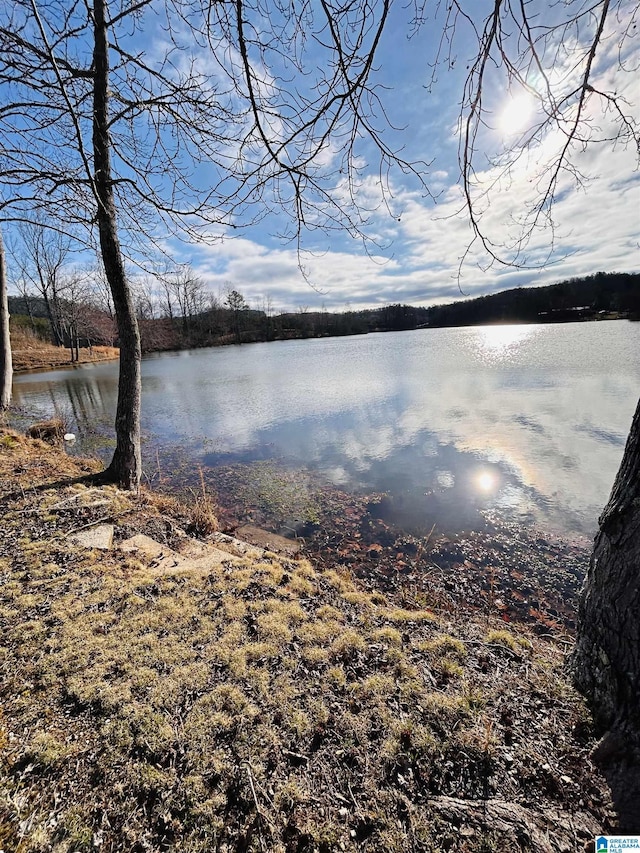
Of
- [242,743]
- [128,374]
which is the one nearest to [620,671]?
[242,743]

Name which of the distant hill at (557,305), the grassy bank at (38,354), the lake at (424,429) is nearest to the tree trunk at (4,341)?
the lake at (424,429)

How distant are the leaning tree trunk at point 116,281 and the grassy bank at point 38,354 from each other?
28672 millimetres

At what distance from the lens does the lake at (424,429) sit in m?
5.98

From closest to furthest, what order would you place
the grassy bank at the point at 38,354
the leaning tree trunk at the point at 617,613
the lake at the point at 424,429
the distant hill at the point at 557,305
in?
1. the leaning tree trunk at the point at 617,613
2. the lake at the point at 424,429
3. the grassy bank at the point at 38,354
4. the distant hill at the point at 557,305

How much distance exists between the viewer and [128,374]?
500cm

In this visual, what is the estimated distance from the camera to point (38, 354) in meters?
29.6

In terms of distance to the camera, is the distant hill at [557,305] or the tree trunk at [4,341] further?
the distant hill at [557,305]

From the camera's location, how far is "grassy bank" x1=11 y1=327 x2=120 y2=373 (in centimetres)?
2739

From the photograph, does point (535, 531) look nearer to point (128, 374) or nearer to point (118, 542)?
point (118, 542)

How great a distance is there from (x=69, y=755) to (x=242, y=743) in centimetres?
75

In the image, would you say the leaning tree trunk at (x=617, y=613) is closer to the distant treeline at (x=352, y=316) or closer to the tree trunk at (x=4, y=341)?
the tree trunk at (x=4, y=341)

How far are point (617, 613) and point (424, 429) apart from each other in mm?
8178

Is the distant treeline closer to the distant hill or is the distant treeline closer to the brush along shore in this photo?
the distant hill

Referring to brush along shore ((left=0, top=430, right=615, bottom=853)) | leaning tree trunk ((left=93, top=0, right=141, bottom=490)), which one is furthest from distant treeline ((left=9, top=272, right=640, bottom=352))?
brush along shore ((left=0, top=430, right=615, bottom=853))
